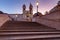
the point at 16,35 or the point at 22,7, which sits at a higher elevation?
the point at 22,7

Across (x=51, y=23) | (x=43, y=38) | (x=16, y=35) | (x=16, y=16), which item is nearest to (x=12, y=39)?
(x=16, y=35)

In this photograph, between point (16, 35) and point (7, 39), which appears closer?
point (7, 39)

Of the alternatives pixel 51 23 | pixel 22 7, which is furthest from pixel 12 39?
pixel 22 7

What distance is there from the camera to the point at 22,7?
136 ft

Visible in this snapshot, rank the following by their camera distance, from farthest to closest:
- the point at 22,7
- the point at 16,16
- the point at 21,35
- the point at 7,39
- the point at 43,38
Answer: the point at 16,16, the point at 22,7, the point at 21,35, the point at 43,38, the point at 7,39

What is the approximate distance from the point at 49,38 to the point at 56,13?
18.8ft

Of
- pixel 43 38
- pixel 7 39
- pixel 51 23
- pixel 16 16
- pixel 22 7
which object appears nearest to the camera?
pixel 7 39

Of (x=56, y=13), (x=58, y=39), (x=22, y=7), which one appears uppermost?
(x=22, y=7)

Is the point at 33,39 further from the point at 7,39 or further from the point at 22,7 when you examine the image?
the point at 22,7

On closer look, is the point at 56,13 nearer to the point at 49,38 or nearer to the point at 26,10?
the point at 49,38

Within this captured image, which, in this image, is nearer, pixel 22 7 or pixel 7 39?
pixel 7 39

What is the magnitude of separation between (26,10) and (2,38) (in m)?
35.9

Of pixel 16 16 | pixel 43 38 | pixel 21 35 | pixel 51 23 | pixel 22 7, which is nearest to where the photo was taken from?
pixel 43 38

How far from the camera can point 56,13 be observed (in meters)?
12.6
